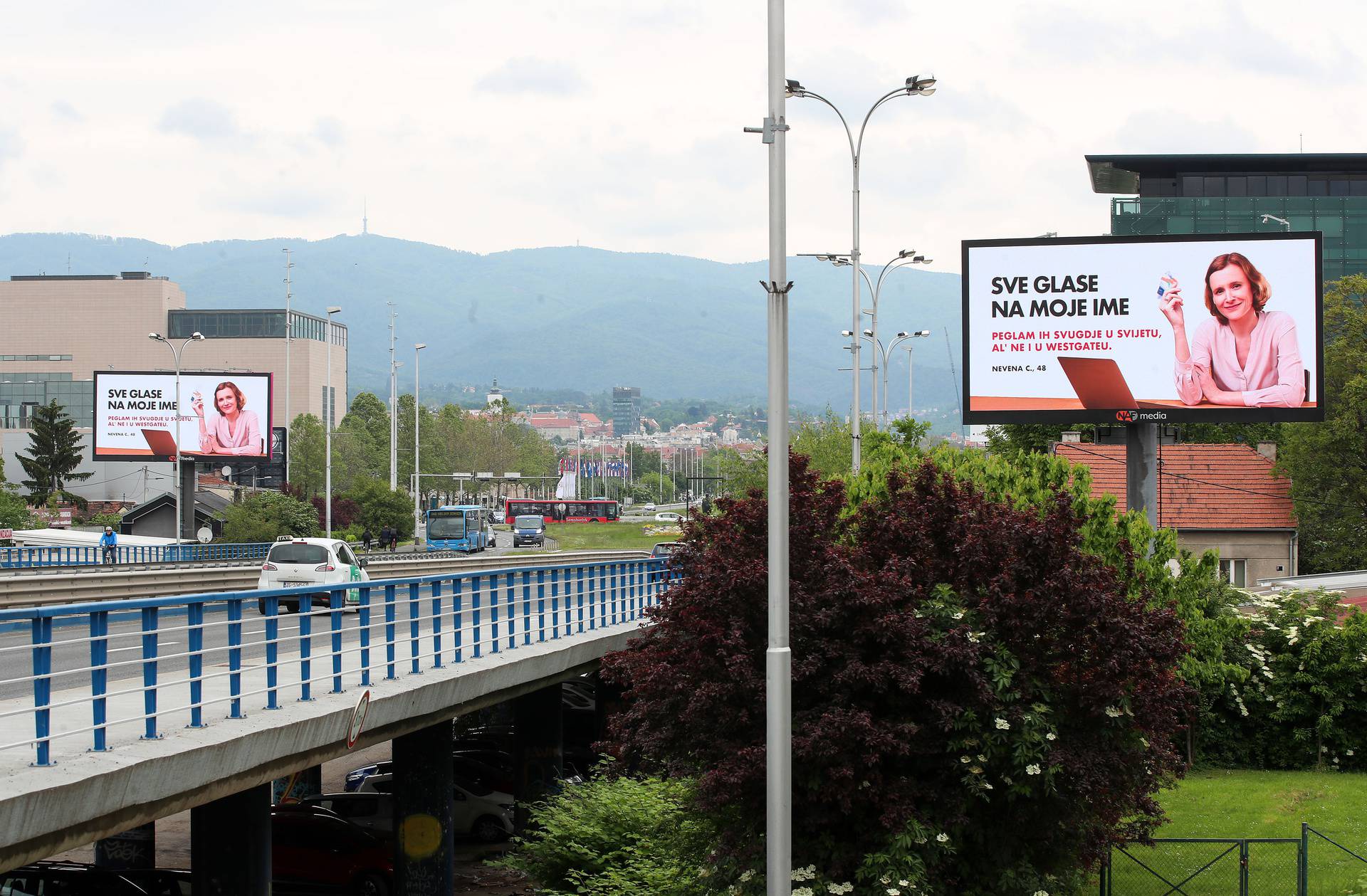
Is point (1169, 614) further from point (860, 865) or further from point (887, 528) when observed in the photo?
point (860, 865)

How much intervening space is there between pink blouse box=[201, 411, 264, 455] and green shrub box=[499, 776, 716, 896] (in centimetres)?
5509

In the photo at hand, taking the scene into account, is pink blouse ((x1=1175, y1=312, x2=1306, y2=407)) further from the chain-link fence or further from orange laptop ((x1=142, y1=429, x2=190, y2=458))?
orange laptop ((x1=142, y1=429, x2=190, y2=458))

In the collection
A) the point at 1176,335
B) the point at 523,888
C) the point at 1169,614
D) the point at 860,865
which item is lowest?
the point at 523,888

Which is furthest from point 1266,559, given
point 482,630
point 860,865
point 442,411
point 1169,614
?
point 442,411

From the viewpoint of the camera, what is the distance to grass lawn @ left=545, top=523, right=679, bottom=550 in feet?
319

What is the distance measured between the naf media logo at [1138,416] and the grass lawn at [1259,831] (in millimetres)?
7611

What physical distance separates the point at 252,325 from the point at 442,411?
24.6 meters

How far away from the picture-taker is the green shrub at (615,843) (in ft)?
58.0

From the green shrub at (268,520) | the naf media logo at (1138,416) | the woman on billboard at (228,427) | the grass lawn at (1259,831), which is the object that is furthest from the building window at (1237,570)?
the woman on billboard at (228,427)

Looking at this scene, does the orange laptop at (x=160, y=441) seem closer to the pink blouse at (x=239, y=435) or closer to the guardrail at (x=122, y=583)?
the pink blouse at (x=239, y=435)

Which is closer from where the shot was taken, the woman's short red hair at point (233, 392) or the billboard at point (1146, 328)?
the billboard at point (1146, 328)

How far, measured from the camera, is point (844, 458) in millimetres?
49000

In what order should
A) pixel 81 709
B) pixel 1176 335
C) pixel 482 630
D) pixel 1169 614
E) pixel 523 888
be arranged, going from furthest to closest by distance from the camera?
pixel 1176 335 < pixel 482 630 < pixel 523 888 < pixel 1169 614 < pixel 81 709

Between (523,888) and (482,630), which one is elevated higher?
(482,630)
